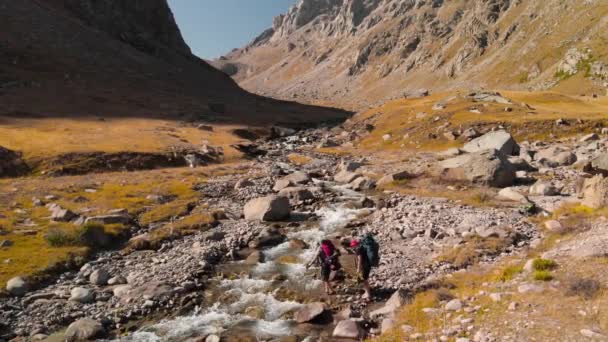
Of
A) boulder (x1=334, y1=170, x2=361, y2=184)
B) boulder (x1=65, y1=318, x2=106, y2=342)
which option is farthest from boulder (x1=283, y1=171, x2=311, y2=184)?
boulder (x1=65, y1=318, x2=106, y2=342)

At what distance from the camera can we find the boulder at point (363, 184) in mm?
47669

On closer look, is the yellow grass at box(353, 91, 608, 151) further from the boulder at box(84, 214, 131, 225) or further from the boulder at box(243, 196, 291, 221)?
the boulder at box(84, 214, 131, 225)

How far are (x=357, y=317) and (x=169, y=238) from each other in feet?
65.3

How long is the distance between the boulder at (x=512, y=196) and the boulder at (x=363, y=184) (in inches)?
578

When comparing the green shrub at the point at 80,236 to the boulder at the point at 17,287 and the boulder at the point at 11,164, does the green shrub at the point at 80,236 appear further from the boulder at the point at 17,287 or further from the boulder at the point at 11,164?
the boulder at the point at 11,164

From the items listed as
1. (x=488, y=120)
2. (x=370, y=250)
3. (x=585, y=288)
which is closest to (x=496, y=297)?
(x=585, y=288)

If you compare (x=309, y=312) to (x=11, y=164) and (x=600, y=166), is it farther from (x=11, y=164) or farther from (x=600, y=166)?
(x=11, y=164)

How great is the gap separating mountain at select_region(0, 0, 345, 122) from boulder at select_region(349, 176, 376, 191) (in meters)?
81.3

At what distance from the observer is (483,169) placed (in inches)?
1629

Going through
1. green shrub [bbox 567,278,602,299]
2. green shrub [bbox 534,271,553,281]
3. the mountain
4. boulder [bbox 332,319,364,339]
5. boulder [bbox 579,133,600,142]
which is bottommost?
boulder [bbox 332,319,364,339]

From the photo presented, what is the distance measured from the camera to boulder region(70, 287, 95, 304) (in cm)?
2267

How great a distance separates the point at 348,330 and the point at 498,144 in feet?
→ 141

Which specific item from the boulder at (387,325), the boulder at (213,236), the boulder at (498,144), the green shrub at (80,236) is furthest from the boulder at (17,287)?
the boulder at (498,144)

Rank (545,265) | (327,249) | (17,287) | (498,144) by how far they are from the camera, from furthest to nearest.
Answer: (498,144) < (17,287) < (327,249) < (545,265)
